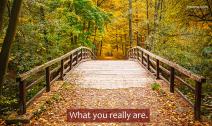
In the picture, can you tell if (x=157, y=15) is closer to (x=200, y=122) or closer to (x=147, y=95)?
(x=147, y=95)

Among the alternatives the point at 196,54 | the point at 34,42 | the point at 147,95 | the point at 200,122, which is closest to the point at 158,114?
the point at 200,122

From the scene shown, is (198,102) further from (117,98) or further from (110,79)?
(110,79)

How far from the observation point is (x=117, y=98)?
10312mm

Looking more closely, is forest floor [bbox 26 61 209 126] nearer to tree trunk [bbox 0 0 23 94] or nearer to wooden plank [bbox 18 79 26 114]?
wooden plank [bbox 18 79 26 114]

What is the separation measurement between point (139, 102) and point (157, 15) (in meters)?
15.0

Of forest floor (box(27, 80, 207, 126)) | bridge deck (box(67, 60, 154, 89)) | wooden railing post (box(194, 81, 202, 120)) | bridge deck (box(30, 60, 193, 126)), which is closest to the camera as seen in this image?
wooden railing post (box(194, 81, 202, 120))

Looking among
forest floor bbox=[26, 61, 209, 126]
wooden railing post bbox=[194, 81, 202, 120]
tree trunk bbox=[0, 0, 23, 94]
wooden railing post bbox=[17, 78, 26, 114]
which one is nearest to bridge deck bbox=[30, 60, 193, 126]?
forest floor bbox=[26, 61, 209, 126]

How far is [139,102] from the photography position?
981 cm

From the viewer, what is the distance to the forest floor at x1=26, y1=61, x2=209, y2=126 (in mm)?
7988

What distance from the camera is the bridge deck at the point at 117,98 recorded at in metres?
8.15

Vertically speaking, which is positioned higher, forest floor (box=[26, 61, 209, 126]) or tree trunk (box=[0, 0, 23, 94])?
tree trunk (box=[0, 0, 23, 94])

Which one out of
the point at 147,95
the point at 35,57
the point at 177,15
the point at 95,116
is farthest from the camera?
the point at 35,57

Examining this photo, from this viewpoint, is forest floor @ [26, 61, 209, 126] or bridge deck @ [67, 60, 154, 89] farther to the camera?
bridge deck @ [67, 60, 154, 89]

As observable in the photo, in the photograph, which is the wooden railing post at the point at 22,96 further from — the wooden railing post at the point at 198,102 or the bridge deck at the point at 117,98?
the wooden railing post at the point at 198,102
